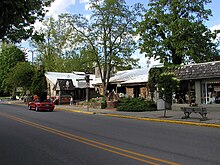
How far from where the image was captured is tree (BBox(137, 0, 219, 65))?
29.1 meters

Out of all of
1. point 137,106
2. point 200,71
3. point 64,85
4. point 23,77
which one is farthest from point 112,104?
point 23,77

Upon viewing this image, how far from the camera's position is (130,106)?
26703 millimetres

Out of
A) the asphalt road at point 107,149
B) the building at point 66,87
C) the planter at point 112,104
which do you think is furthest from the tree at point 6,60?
the asphalt road at point 107,149

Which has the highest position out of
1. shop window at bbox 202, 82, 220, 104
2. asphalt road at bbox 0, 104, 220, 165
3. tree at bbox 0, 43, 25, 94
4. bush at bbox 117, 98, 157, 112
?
tree at bbox 0, 43, 25, 94

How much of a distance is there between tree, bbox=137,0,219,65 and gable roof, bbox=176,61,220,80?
4.08 metres

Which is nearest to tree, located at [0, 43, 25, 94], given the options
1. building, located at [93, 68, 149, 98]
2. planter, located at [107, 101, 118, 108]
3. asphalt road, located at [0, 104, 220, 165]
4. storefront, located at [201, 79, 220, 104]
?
building, located at [93, 68, 149, 98]

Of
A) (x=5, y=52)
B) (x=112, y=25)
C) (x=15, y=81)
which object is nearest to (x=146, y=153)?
(x=112, y=25)

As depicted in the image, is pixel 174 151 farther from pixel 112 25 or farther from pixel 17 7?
pixel 112 25

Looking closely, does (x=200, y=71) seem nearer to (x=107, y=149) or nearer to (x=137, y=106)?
(x=137, y=106)

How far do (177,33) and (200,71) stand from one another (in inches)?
256

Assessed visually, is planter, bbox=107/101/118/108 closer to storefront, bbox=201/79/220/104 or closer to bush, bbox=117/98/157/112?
bush, bbox=117/98/157/112

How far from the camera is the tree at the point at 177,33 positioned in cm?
2908

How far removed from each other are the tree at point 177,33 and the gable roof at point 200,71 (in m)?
4.08

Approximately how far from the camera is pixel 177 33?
29.0 m
